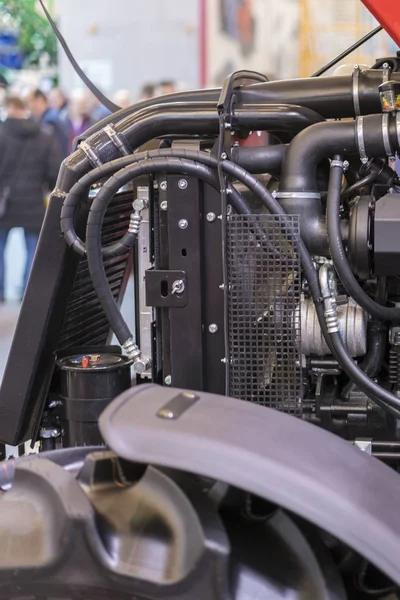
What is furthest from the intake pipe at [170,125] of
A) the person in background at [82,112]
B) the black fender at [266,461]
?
the person in background at [82,112]

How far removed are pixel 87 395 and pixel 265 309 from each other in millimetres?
441

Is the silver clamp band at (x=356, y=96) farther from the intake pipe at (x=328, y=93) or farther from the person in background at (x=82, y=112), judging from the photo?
the person in background at (x=82, y=112)

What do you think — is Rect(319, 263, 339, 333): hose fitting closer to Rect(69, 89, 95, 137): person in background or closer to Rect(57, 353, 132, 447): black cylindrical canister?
Rect(57, 353, 132, 447): black cylindrical canister

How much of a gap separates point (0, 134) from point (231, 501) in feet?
19.6

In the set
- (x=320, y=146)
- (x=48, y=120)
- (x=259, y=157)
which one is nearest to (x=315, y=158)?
(x=320, y=146)

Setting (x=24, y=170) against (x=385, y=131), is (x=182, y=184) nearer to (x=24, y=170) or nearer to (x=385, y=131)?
(x=385, y=131)

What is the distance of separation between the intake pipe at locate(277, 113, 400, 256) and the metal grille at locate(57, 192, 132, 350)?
1.48ft

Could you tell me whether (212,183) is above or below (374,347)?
above

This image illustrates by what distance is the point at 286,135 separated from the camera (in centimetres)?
202

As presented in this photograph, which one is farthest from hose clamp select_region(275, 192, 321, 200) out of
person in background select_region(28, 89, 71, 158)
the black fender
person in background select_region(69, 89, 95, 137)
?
person in background select_region(69, 89, 95, 137)

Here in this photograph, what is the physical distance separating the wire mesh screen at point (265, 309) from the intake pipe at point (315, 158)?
0.06 meters

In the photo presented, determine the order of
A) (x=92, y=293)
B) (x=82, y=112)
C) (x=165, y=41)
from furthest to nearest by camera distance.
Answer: (x=165, y=41) < (x=82, y=112) < (x=92, y=293)

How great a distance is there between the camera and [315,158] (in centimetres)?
170

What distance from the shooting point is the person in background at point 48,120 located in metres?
7.10
